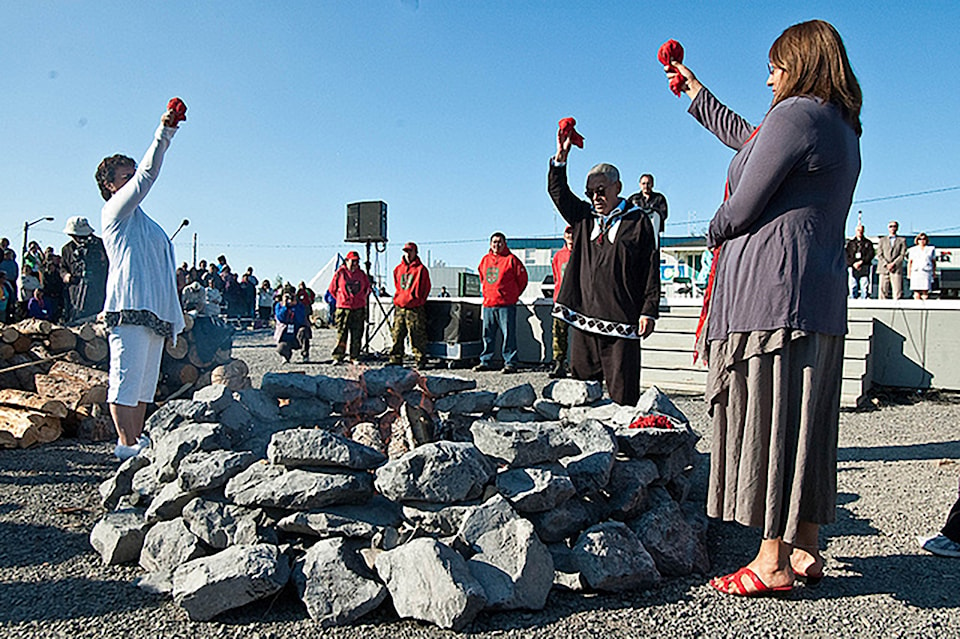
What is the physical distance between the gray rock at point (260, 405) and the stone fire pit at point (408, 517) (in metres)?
0.24

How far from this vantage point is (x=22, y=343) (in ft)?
21.7

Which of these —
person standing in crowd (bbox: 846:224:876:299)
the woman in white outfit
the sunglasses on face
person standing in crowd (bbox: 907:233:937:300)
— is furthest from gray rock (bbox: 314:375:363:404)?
person standing in crowd (bbox: 846:224:876:299)

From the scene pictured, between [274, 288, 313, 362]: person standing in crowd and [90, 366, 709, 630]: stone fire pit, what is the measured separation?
7.53 m

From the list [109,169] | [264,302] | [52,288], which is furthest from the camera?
[264,302]

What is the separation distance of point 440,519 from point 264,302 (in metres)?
22.0

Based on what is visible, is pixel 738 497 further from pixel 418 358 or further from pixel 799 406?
pixel 418 358

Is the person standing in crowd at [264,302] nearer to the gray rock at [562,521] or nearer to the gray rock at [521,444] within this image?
the gray rock at [521,444]

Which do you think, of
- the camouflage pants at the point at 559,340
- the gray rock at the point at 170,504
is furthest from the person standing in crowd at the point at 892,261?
the gray rock at the point at 170,504

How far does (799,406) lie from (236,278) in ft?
68.4

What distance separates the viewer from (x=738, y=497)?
2.53 metres

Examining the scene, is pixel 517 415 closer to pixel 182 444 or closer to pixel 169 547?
pixel 182 444

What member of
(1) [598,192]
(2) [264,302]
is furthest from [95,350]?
(2) [264,302]

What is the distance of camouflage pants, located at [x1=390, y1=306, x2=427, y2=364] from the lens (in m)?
10.6

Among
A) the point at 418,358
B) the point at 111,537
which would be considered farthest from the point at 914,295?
the point at 111,537
